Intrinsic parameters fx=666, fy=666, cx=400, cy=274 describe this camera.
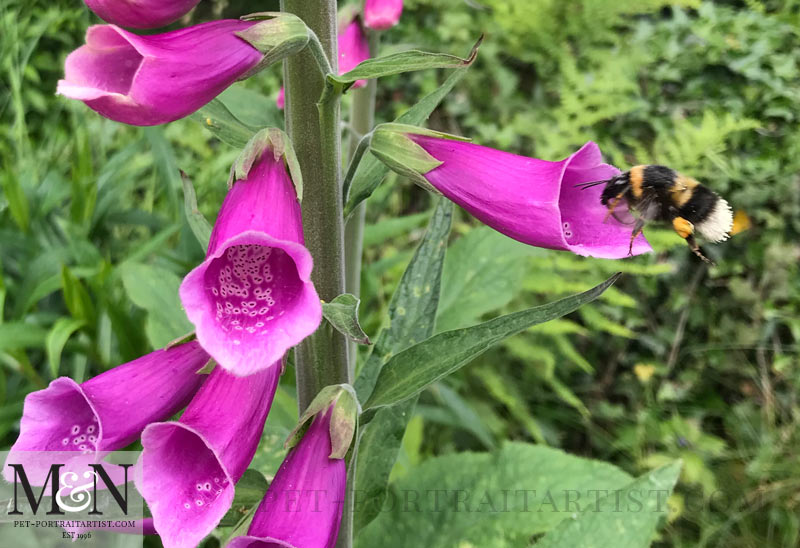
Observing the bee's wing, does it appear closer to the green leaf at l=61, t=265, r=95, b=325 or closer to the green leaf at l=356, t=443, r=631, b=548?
the green leaf at l=356, t=443, r=631, b=548

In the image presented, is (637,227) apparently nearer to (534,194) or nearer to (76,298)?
(534,194)

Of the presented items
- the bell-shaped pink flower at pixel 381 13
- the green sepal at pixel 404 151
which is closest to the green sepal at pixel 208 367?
the green sepal at pixel 404 151

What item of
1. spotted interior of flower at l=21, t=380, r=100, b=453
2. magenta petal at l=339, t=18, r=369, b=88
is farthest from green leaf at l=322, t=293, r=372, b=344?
magenta petal at l=339, t=18, r=369, b=88

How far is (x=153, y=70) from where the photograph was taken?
0.47 m

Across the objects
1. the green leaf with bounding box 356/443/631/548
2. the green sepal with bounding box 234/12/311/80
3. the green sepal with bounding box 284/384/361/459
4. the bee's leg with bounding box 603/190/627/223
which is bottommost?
the green leaf with bounding box 356/443/631/548

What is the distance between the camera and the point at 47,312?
151 cm

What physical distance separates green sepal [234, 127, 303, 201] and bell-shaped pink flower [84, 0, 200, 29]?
111mm

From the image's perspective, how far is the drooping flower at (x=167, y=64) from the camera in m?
0.46

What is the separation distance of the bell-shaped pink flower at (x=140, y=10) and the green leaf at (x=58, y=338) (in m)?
0.79

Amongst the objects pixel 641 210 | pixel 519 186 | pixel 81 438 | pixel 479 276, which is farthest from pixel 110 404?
pixel 479 276

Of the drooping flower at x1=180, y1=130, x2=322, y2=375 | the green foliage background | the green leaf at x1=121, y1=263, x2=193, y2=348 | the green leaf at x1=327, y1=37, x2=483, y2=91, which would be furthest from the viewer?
the green foliage background

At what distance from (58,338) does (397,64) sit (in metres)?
0.93

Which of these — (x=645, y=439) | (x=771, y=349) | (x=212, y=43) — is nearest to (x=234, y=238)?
(x=212, y=43)

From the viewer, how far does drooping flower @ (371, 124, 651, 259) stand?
54 centimetres
